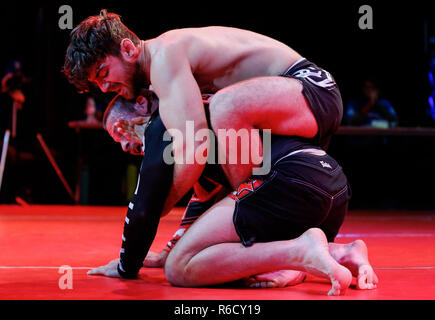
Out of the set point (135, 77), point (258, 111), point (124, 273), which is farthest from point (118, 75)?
point (124, 273)

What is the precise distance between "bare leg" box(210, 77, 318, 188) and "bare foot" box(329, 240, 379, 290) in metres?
0.36

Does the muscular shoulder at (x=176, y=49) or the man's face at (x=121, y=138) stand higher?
the muscular shoulder at (x=176, y=49)

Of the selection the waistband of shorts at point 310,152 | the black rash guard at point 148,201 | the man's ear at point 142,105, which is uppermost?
the man's ear at point 142,105

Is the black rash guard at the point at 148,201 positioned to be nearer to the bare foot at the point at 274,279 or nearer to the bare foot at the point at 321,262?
the bare foot at the point at 274,279

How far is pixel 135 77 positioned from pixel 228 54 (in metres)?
0.31

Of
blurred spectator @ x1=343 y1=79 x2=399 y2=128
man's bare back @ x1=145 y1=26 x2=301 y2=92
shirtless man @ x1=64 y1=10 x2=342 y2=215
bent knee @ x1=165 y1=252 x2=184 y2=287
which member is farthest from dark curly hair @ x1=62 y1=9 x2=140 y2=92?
blurred spectator @ x1=343 y1=79 x2=399 y2=128

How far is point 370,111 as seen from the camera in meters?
5.78

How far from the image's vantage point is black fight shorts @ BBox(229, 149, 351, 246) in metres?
1.64

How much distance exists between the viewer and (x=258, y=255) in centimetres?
160

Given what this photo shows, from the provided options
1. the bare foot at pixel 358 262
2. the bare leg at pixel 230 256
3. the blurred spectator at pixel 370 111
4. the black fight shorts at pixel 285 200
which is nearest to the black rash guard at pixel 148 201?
the bare leg at pixel 230 256

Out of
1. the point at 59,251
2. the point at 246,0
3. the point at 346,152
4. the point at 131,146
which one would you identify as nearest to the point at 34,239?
the point at 59,251

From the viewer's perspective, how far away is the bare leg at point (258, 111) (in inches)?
65.2

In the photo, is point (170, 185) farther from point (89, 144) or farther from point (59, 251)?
point (89, 144)

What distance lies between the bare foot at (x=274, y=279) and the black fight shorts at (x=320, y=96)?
42cm
